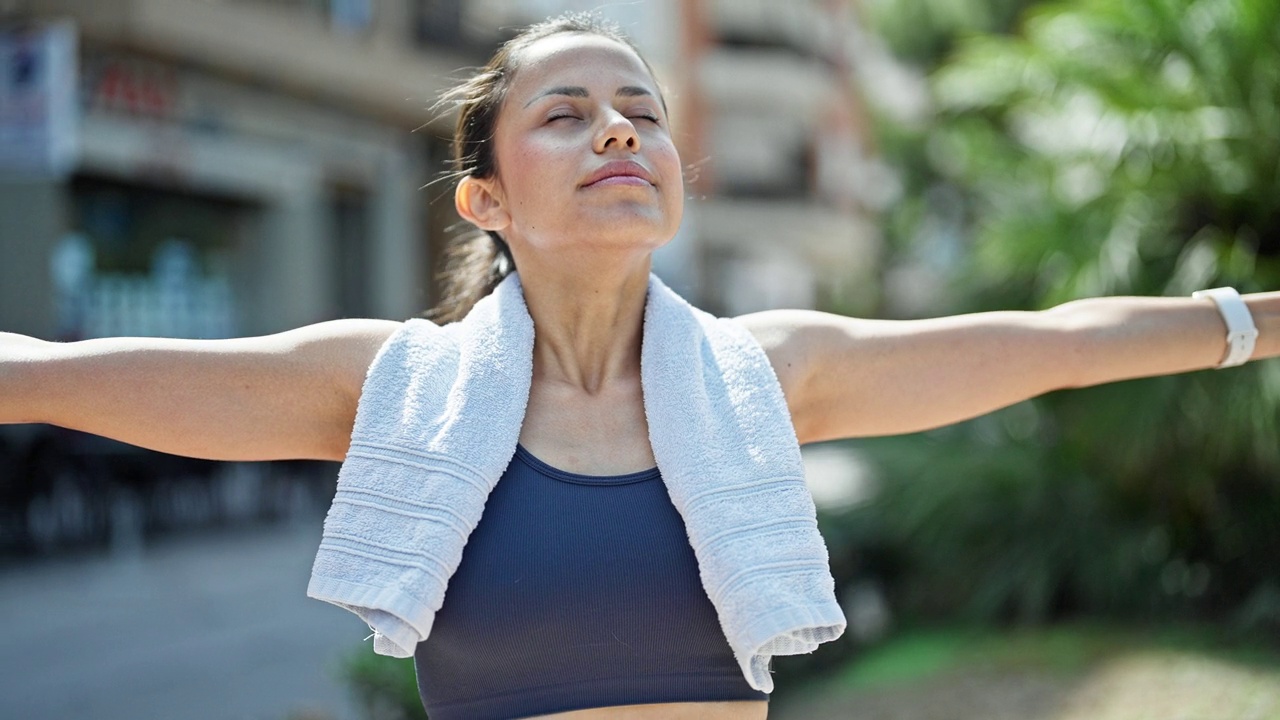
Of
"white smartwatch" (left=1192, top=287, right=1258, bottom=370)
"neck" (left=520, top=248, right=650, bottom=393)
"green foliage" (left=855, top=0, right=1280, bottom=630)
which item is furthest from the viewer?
"green foliage" (left=855, top=0, right=1280, bottom=630)

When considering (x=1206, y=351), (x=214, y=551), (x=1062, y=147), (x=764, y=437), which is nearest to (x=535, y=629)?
(x=764, y=437)

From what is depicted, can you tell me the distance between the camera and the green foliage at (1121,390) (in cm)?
596

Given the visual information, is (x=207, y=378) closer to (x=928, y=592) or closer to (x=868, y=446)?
(x=928, y=592)

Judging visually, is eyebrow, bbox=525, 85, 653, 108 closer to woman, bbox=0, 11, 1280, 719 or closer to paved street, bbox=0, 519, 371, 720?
woman, bbox=0, 11, 1280, 719

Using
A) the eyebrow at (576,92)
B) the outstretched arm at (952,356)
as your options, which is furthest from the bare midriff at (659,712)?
the eyebrow at (576,92)

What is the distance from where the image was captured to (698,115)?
3048 cm

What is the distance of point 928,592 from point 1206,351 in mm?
4632

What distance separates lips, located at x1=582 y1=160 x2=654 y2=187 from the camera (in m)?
1.93

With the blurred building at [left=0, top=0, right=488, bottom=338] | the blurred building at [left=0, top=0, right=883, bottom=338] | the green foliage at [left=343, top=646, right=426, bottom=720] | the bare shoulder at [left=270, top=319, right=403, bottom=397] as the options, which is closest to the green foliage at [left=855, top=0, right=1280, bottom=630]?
the blurred building at [left=0, top=0, right=883, bottom=338]

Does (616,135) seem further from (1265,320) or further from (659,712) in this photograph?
(1265,320)

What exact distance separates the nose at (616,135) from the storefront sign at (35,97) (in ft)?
24.6

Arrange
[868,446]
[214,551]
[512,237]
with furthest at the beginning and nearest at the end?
[214,551] < [868,446] < [512,237]

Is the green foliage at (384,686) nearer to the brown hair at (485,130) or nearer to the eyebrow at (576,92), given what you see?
the brown hair at (485,130)

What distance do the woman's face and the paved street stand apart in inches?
130
